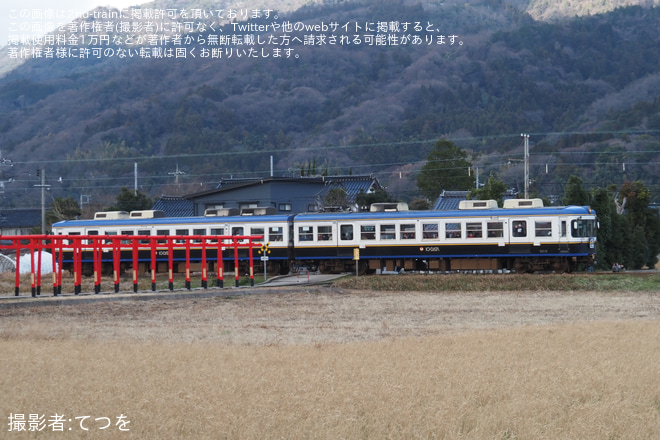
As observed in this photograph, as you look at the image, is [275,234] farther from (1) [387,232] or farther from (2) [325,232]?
(1) [387,232]

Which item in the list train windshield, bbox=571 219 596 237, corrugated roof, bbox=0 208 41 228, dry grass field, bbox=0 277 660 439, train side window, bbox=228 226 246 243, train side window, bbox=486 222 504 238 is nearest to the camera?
dry grass field, bbox=0 277 660 439

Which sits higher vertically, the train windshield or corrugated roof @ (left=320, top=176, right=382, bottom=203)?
corrugated roof @ (left=320, top=176, right=382, bottom=203)

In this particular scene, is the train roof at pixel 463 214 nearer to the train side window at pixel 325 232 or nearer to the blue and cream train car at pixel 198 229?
the train side window at pixel 325 232

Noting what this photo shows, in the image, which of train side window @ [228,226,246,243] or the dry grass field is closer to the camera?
the dry grass field

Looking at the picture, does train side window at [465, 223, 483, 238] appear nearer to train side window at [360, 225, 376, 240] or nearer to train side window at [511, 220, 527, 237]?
train side window at [511, 220, 527, 237]

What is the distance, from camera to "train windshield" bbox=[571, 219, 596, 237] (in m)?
37.1

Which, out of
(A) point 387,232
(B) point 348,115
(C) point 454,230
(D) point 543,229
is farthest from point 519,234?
(B) point 348,115

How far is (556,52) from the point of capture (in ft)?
622

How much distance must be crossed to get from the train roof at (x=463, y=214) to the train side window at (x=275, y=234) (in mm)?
1051

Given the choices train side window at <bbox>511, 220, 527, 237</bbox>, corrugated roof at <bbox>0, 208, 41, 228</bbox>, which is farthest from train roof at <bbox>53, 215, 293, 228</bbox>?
corrugated roof at <bbox>0, 208, 41, 228</bbox>

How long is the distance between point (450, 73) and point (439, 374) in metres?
175

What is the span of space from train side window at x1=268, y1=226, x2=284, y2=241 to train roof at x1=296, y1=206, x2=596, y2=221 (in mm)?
1051

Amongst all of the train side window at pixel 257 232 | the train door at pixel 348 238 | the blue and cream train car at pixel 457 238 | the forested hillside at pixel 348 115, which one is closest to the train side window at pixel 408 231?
the blue and cream train car at pixel 457 238

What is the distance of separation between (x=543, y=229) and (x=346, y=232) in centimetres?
890
